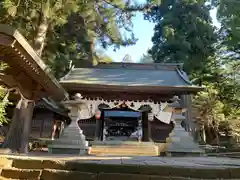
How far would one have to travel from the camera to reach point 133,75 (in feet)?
33.2

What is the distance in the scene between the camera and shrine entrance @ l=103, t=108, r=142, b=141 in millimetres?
9289

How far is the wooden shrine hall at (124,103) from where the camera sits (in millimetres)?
7308

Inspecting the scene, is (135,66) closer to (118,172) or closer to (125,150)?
(125,150)

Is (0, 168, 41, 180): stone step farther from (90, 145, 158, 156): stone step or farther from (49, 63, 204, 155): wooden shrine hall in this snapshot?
(90, 145, 158, 156): stone step

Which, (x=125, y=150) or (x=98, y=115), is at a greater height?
(x=98, y=115)

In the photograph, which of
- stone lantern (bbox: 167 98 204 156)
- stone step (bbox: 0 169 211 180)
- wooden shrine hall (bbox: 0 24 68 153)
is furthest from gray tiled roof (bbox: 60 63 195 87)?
stone step (bbox: 0 169 211 180)

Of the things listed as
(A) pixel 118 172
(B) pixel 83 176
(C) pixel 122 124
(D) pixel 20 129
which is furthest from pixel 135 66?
(B) pixel 83 176

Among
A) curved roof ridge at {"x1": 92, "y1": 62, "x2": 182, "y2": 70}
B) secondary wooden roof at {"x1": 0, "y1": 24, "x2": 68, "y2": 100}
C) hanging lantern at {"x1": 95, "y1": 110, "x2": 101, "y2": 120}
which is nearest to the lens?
secondary wooden roof at {"x1": 0, "y1": 24, "x2": 68, "y2": 100}

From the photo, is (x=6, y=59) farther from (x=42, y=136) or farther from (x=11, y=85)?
(x=42, y=136)

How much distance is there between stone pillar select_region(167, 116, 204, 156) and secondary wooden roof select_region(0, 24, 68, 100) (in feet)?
13.0

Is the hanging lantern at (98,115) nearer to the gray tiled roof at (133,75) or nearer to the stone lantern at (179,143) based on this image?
the gray tiled roof at (133,75)

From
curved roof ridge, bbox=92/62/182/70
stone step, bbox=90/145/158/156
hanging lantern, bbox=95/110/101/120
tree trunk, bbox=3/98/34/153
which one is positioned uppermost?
curved roof ridge, bbox=92/62/182/70

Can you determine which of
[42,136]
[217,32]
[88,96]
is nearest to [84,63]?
[88,96]

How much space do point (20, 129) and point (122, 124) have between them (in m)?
5.11
